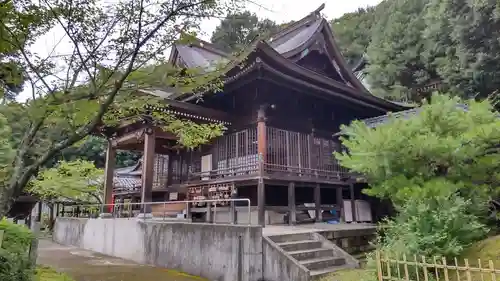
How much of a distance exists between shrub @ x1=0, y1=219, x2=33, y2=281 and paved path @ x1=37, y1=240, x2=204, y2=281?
1991mm

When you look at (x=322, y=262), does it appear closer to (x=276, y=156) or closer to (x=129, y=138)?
(x=276, y=156)

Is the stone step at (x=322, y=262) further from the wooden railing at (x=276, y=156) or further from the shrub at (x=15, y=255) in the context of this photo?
the shrub at (x=15, y=255)

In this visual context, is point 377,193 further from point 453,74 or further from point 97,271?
point 453,74

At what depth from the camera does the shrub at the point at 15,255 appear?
16.9ft

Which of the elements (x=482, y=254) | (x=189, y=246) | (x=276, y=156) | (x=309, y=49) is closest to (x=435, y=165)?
(x=482, y=254)

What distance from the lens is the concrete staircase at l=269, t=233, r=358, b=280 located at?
700cm

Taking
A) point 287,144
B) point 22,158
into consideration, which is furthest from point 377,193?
point 22,158

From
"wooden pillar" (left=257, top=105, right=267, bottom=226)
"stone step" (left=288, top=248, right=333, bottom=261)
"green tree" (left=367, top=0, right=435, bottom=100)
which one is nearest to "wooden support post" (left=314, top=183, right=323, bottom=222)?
"wooden pillar" (left=257, top=105, right=267, bottom=226)

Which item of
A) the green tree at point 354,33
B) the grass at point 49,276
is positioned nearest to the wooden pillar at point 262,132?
the grass at point 49,276

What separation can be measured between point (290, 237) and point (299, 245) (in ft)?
0.91

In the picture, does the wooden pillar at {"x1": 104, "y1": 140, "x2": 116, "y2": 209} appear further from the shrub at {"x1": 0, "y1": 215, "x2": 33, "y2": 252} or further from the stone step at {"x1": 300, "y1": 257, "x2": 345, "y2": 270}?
the stone step at {"x1": 300, "y1": 257, "x2": 345, "y2": 270}

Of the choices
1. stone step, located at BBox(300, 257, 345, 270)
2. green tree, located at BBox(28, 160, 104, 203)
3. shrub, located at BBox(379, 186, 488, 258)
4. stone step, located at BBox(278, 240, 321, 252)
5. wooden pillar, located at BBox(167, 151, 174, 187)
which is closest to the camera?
shrub, located at BBox(379, 186, 488, 258)

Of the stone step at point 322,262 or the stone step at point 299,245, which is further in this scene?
the stone step at point 299,245

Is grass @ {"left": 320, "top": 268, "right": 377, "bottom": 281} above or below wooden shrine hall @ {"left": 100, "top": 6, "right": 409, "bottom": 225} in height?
below
